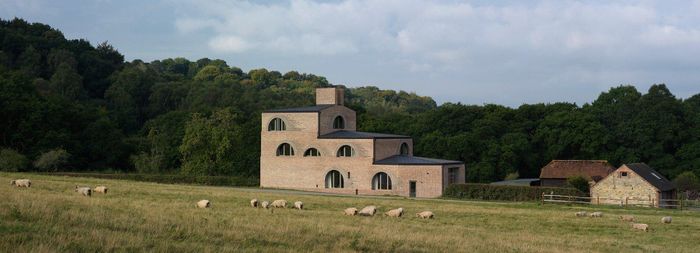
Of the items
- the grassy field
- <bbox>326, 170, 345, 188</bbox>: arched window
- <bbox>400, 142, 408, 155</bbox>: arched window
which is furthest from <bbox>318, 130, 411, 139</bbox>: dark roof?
the grassy field

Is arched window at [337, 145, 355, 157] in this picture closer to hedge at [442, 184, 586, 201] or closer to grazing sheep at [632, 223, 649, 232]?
hedge at [442, 184, 586, 201]

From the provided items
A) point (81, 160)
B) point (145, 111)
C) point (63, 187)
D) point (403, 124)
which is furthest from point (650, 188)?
point (145, 111)

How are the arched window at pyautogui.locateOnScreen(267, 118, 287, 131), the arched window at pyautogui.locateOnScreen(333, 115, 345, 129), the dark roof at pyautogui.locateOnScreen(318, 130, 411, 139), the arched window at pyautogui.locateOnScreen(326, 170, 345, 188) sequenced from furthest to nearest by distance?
the arched window at pyautogui.locateOnScreen(333, 115, 345, 129) < the arched window at pyautogui.locateOnScreen(267, 118, 287, 131) < the arched window at pyautogui.locateOnScreen(326, 170, 345, 188) < the dark roof at pyautogui.locateOnScreen(318, 130, 411, 139)

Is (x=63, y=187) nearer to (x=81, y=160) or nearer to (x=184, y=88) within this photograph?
(x=81, y=160)

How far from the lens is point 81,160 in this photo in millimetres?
79688

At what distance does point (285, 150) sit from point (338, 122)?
5263 millimetres

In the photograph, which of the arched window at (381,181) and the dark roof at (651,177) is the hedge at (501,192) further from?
the dark roof at (651,177)

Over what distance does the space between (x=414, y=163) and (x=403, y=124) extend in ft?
90.6

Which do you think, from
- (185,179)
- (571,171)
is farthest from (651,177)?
(185,179)

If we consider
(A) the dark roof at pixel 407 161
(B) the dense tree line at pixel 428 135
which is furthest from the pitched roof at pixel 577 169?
(A) the dark roof at pixel 407 161

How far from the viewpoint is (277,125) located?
Answer: 219ft

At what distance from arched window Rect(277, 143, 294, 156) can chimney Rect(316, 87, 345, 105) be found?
5653 mm

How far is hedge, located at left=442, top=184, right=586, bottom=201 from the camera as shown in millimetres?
52875

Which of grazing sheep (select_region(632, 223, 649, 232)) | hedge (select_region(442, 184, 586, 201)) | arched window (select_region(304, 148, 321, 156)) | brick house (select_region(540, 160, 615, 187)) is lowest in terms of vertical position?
grazing sheep (select_region(632, 223, 649, 232))
